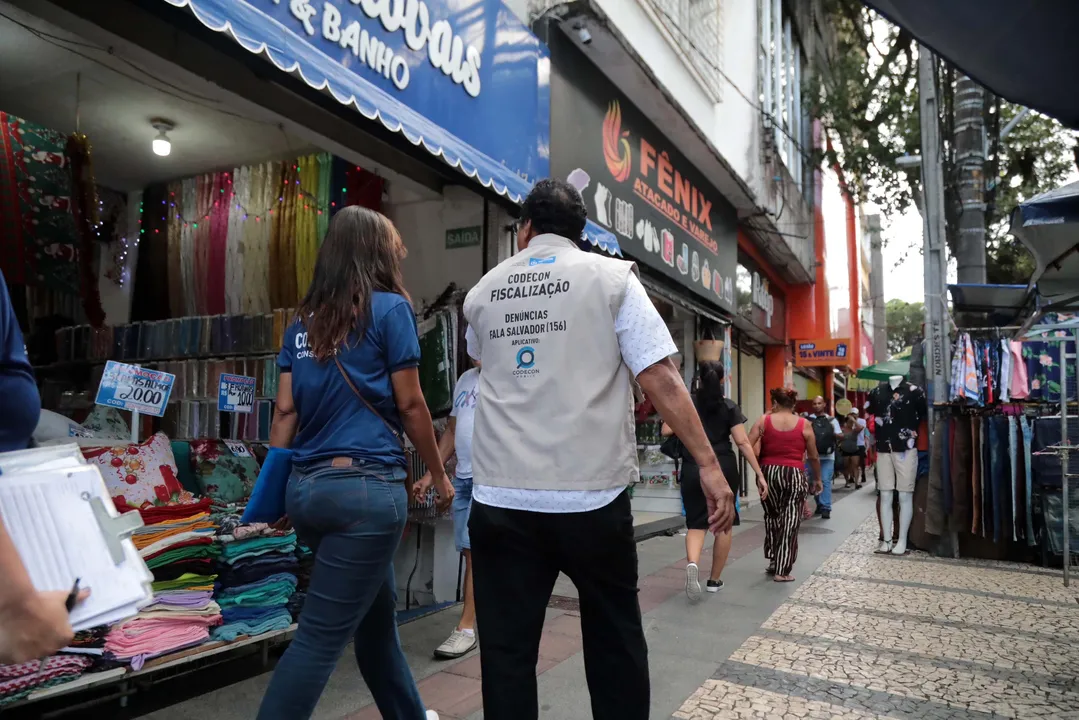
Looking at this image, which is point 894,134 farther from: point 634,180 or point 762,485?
point 762,485

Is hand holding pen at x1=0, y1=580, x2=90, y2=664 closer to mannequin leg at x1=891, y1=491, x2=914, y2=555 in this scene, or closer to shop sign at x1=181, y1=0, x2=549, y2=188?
shop sign at x1=181, y1=0, x2=549, y2=188

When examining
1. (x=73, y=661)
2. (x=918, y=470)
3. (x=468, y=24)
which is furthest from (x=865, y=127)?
(x=73, y=661)

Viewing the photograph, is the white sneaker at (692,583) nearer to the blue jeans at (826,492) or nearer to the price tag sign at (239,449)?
the price tag sign at (239,449)

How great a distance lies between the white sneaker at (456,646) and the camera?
3.77m

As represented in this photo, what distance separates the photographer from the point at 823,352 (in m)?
16.9

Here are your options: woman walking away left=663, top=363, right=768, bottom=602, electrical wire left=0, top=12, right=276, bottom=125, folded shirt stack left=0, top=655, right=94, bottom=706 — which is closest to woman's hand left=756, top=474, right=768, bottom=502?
woman walking away left=663, top=363, right=768, bottom=602

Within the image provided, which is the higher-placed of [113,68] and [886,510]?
[113,68]

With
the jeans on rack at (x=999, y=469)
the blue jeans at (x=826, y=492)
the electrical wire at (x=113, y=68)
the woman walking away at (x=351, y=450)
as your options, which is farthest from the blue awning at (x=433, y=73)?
the blue jeans at (x=826, y=492)

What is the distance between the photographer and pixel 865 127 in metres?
14.6

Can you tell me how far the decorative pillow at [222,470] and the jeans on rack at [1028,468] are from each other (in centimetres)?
662

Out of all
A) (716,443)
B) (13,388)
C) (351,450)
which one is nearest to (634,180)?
(716,443)

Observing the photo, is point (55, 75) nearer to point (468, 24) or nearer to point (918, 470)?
point (468, 24)

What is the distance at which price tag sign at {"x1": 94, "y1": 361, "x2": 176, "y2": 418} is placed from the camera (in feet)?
11.9

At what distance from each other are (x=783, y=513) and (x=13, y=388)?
569cm
